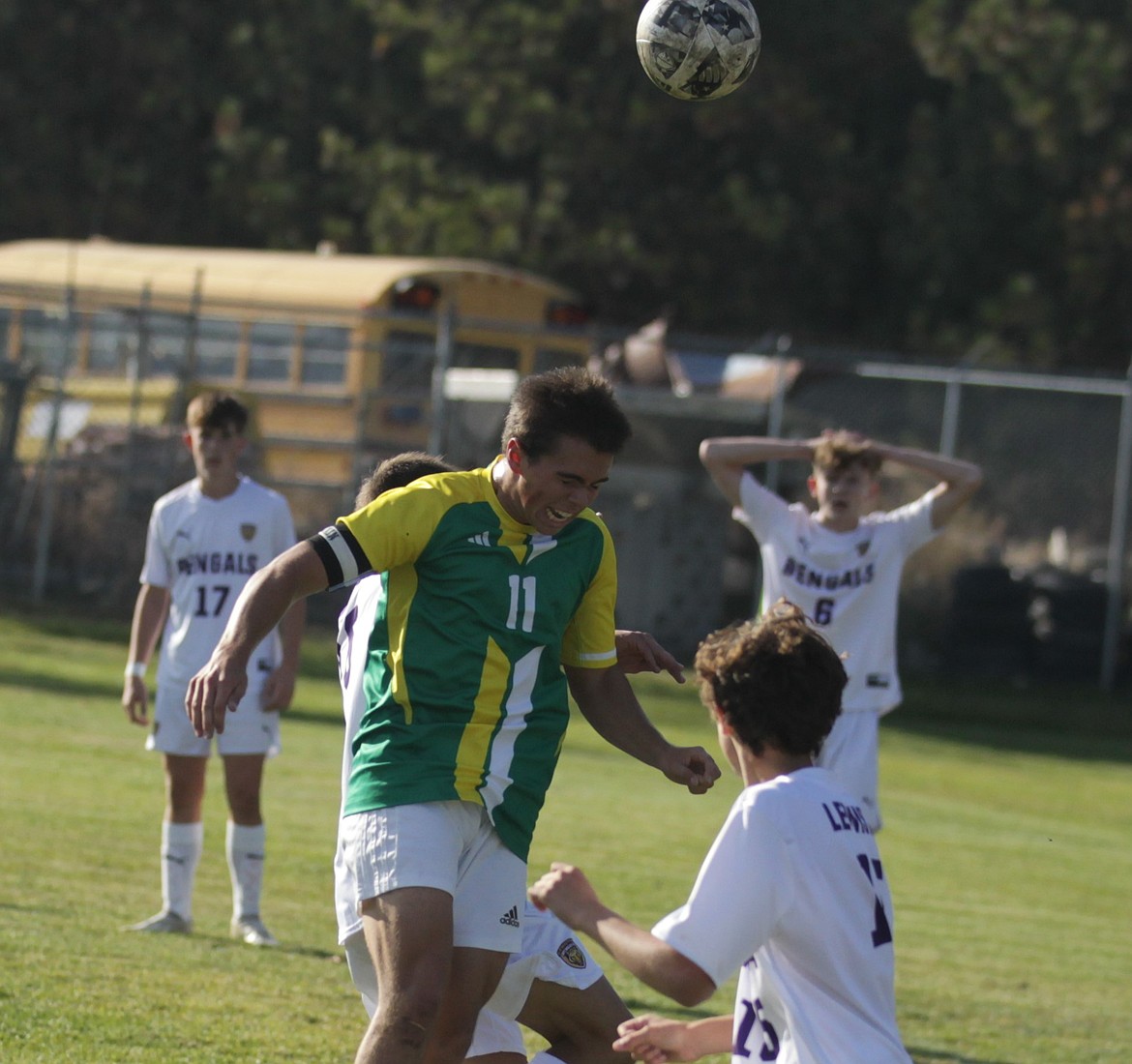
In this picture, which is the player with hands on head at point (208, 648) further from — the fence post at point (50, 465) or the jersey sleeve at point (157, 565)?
the fence post at point (50, 465)

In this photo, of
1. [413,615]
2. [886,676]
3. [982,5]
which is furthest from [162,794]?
[982,5]

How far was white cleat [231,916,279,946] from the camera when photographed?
813 cm

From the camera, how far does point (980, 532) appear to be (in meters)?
25.5

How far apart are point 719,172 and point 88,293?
1550 centimetres

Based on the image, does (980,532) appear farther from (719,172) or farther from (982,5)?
(719,172)

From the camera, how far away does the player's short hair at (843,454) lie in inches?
345

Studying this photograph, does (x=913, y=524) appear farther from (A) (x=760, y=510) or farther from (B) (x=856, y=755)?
(B) (x=856, y=755)

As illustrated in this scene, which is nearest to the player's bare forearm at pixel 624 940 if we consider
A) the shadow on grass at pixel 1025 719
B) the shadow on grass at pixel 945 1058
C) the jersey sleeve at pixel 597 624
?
the jersey sleeve at pixel 597 624

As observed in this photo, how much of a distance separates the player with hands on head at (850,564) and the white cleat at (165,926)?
294 cm

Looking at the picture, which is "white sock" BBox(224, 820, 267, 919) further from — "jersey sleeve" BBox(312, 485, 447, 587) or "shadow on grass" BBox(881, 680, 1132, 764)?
"shadow on grass" BBox(881, 680, 1132, 764)

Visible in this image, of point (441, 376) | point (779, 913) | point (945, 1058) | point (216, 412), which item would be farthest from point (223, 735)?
point (441, 376)

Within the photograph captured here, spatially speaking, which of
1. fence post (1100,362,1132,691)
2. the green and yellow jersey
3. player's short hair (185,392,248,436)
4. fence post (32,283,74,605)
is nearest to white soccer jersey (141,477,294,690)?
player's short hair (185,392,248,436)

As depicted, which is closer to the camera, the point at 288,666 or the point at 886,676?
the point at 288,666

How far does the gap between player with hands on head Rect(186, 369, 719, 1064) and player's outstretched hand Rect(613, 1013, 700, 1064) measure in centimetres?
64
